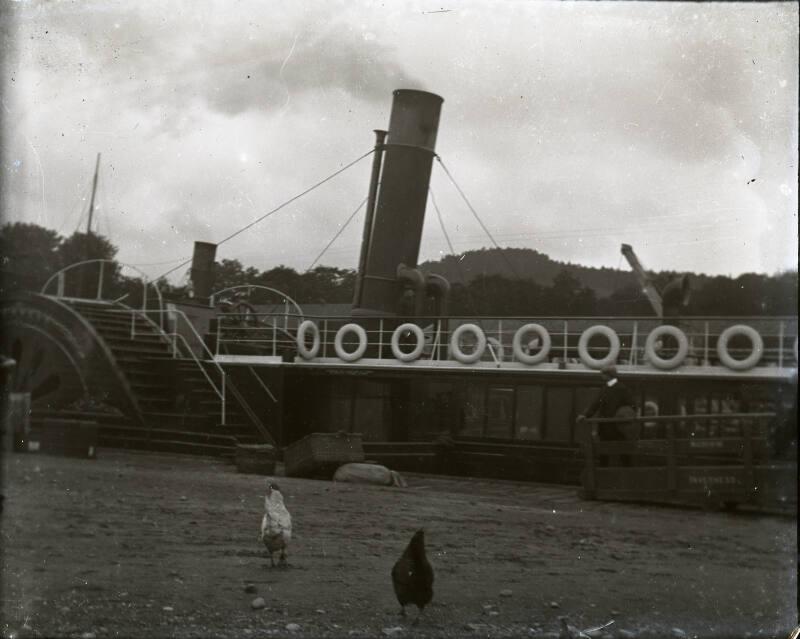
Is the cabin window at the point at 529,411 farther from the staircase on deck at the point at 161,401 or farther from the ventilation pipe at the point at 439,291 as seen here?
the staircase on deck at the point at 161,401

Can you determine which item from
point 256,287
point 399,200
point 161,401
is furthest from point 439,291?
point 161,401

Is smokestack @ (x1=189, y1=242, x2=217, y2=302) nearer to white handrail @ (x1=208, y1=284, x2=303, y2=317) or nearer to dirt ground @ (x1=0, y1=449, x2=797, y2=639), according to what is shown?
white handrail @ (x1=208, y1=284, x2=303, y2=317)

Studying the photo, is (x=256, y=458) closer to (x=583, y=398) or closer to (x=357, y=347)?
(x=357, y=347)

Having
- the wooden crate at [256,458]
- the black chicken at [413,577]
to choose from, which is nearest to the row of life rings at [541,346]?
the wooden crate at [256,458]

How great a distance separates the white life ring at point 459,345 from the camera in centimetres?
369

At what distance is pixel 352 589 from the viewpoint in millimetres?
3795

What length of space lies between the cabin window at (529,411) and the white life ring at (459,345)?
0.25 metres

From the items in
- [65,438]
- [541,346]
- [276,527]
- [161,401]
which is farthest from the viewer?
[65,438]

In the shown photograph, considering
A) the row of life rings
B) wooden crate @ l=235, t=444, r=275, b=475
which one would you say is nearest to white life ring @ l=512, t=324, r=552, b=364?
the row of life rings

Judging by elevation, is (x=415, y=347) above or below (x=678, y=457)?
above

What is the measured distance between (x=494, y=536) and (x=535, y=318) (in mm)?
1100

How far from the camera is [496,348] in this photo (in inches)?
148

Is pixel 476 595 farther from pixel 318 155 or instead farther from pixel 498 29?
pixel 498 29

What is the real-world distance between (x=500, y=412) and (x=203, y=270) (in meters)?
1.70
